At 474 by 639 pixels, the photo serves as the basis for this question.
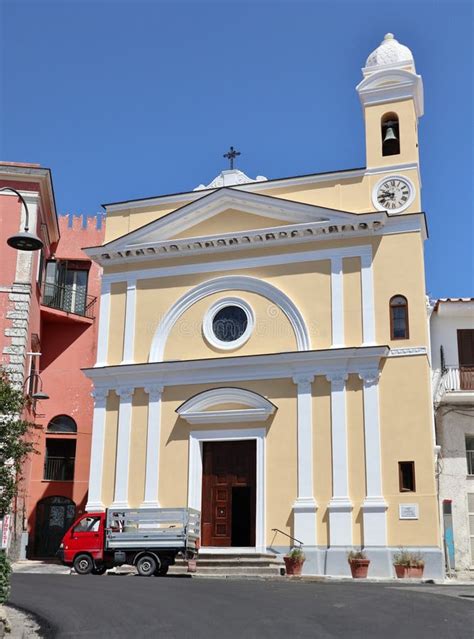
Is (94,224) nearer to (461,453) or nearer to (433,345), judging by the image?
(433,345)

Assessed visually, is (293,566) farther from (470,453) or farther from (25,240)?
(25,240)

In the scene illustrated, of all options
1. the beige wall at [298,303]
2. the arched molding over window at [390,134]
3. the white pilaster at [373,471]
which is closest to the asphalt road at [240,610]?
the white pilaster at [373,471]

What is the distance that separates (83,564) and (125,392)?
6072 millimetres

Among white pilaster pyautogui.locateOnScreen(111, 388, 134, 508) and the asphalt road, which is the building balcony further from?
the asphalt road

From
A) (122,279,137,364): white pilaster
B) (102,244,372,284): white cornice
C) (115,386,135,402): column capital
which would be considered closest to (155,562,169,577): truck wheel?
(115,386,135,402): column capital

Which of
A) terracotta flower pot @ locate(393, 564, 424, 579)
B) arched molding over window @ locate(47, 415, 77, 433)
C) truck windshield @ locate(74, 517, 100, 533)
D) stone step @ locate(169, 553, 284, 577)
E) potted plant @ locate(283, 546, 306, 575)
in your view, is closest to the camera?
terracotta flower pot @ locate(393, 564, 424, 579)

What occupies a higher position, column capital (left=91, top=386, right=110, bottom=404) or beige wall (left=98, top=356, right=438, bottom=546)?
column capital (left=91, top=386, right=110, bottom=404)

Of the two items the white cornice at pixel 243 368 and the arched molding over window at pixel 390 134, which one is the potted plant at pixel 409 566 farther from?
the arched molding over window at pixel 390 134

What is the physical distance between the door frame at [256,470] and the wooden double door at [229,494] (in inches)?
9.1

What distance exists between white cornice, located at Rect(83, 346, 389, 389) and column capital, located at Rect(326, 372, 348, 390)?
65 mm

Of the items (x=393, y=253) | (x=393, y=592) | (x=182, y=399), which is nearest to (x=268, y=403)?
(x=182, y=399)

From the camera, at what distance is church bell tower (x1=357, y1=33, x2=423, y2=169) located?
25.7 meters

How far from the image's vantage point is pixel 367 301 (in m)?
24.5

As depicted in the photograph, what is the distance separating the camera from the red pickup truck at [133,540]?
21.0m
